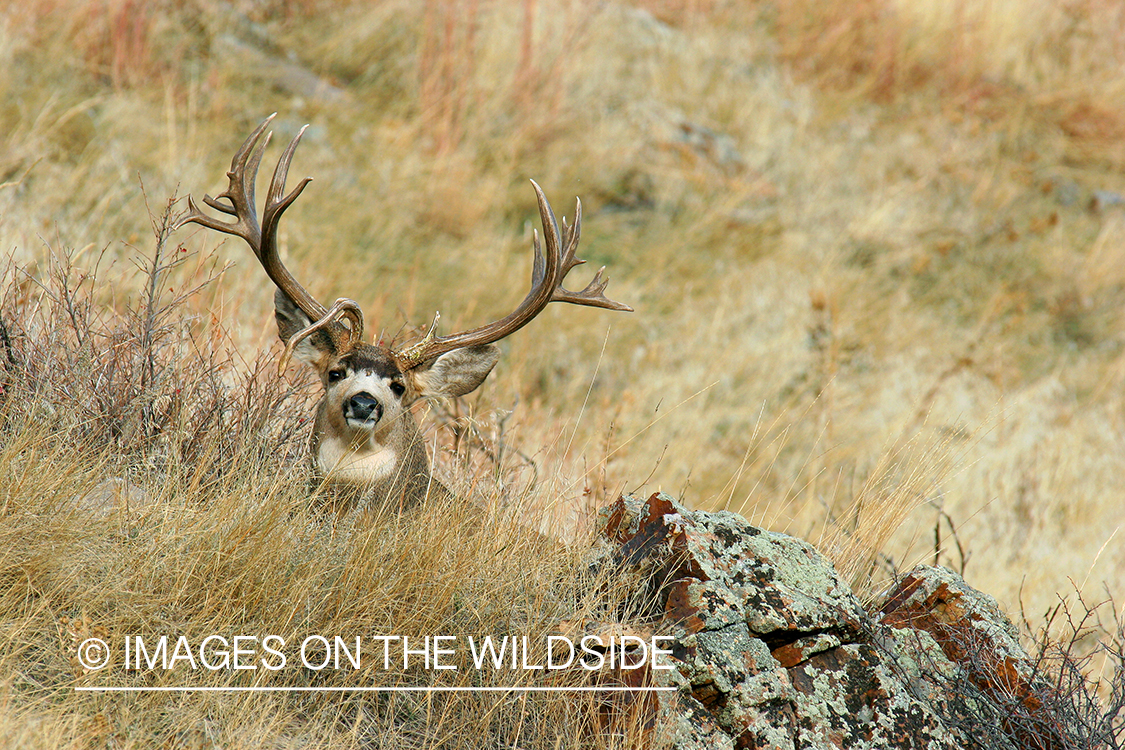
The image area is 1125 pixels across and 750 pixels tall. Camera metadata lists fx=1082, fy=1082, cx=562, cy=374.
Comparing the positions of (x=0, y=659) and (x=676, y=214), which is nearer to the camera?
(x=0, y=659)

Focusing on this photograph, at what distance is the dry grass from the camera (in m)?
8.02

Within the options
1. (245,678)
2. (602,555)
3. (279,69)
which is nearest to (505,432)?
(602,555)

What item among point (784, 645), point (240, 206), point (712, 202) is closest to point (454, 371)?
point (240, 206)

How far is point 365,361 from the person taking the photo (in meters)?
4.30

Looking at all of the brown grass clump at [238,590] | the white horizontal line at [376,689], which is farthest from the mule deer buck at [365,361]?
the white horizontal line at [376,689]

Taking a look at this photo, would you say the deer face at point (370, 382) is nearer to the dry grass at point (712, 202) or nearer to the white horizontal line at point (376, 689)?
the dry grass at point (712, 202)

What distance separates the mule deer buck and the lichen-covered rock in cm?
104

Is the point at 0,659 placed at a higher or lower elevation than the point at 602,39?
lower

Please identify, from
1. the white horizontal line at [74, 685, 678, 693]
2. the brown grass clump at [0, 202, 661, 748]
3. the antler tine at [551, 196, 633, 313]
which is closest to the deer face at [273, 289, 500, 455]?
the brown grass clump at [0, 202, 661, 748]

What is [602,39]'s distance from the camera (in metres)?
12.5

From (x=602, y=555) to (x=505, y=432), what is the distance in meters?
1.73

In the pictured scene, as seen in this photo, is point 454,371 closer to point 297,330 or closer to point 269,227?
point 297,330

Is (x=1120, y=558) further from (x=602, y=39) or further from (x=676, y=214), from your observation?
(x=602, y=39)

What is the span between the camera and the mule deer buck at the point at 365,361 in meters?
4.22
